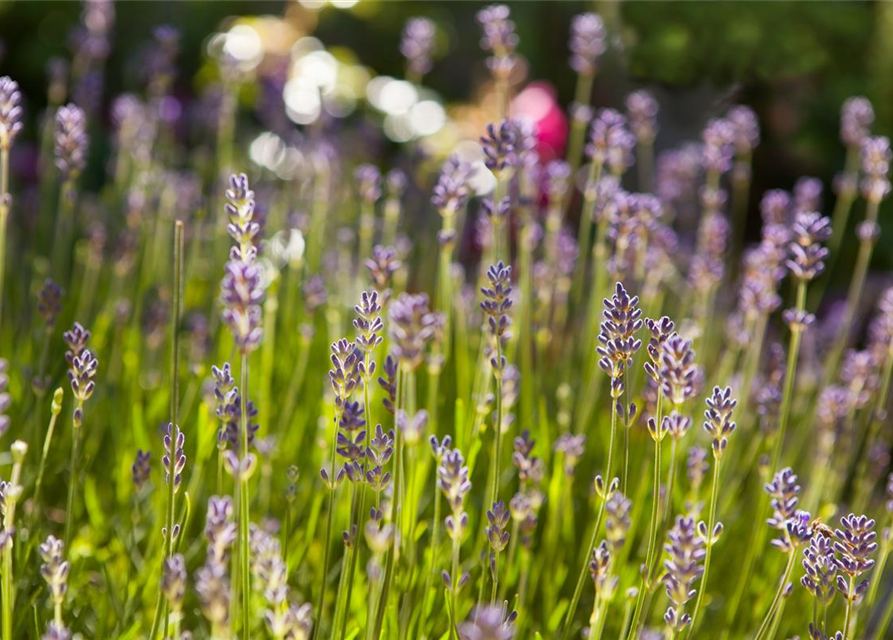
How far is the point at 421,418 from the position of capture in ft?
4.56

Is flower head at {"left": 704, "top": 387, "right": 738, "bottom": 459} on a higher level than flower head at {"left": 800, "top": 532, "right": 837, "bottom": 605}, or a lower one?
higher

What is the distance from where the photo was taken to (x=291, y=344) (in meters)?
2.62

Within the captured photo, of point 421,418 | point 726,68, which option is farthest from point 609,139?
point 726,68

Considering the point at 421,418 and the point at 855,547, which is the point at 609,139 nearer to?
the point at 421,418

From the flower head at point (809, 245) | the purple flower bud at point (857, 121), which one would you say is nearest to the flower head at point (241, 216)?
the flower head at point (809, 245)

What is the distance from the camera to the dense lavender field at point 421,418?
4.08 ft

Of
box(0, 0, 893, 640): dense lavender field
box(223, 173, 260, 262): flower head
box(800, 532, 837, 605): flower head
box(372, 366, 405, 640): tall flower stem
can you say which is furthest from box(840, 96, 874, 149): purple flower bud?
box(223, 173, 260, 262): flower head

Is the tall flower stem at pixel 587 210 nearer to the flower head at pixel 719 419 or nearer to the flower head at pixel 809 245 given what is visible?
the flower head at pixel 809 245

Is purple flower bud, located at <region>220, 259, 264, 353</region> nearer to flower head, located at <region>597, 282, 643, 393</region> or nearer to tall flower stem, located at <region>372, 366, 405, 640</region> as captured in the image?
tall flower stem, located at <region>372, 366, 405, 640</region>

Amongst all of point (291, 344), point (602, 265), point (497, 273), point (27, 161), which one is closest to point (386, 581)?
point (497, 273)

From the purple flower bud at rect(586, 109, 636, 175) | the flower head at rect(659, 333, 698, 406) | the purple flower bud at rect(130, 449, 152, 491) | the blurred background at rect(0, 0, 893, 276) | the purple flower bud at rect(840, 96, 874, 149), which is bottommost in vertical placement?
the purple flower bud at rect(130, 449, 152, 491)

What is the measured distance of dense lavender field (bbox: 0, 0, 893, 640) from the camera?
124cm

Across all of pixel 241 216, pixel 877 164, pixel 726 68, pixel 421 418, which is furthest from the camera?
pixel 726 68

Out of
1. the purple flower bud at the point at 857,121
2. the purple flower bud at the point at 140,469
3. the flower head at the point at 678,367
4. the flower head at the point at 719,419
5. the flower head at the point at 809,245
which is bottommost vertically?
the purple flower bud at the point at 140,469
